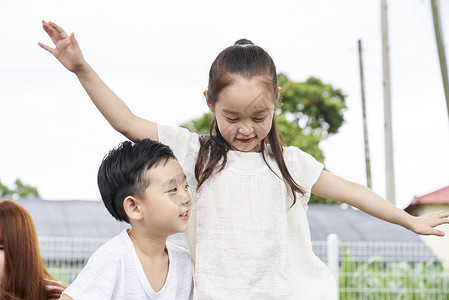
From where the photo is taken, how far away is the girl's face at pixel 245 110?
1386mm

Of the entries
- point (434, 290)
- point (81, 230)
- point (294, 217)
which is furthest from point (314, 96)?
point (294, 217)

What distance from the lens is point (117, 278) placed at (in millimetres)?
1512

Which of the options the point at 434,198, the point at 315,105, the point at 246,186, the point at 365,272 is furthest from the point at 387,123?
the point at 315,105

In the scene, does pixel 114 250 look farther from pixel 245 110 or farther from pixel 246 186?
pixel 245 110

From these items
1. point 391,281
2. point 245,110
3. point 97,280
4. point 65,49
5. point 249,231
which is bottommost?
point 391,281

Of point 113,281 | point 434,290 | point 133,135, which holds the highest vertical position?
point 133,135

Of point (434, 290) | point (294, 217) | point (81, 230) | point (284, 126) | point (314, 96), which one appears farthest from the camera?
point (314, 96)

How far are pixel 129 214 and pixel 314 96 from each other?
15.5 m

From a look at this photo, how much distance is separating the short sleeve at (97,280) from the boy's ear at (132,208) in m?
0.10

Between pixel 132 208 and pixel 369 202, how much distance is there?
1.71 feet

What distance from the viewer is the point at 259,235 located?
150 centimetres

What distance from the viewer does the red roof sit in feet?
5.05

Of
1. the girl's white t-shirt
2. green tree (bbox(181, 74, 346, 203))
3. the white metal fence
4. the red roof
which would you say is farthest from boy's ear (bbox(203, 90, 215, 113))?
green tree (bbox(181, 74, 346, 203))

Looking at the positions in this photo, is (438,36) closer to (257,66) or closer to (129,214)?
(257,66)
